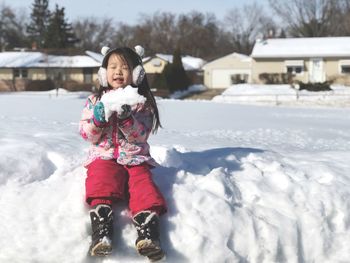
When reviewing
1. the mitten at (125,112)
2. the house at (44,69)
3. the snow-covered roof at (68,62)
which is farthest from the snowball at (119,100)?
the snow-covered roof at (68,62)

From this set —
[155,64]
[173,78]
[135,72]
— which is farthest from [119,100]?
[155,64]

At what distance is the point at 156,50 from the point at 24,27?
2361 centimetres

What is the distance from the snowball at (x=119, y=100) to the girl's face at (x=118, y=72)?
424 millimetres

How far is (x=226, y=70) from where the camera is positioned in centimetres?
4616

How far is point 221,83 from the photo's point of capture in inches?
1817

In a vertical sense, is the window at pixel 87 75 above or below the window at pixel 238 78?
above

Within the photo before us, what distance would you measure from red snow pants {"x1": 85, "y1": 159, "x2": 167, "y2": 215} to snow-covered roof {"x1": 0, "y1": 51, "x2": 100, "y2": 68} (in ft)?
142

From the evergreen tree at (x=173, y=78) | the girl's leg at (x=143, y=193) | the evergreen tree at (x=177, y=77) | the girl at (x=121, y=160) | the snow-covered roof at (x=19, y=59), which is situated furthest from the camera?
the snow-covered roof at (x=19, y=59)

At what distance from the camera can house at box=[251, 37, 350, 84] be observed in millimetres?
40094

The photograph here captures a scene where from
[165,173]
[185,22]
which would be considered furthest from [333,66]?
[185,22]

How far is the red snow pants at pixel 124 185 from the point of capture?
11.3 feet

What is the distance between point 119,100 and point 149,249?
39.9 inches

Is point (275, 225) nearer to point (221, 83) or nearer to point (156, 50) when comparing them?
point (221, 83)

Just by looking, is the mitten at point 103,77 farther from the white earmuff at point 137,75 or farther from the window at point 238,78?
the window at point 238,78
